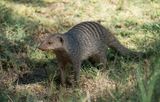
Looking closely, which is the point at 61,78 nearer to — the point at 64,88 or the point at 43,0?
the point at 64,88

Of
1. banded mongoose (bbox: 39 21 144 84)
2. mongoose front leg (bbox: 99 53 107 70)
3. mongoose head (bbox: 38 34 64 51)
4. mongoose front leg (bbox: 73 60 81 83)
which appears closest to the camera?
mongoose head (bbox: 38 34 64 51)

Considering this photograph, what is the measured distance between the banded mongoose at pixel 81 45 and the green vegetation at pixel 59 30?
0.14 metres

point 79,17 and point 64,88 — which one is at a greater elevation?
point 79,17

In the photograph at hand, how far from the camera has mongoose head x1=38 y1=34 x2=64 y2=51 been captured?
5042mm

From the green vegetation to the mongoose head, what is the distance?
397 millimetres

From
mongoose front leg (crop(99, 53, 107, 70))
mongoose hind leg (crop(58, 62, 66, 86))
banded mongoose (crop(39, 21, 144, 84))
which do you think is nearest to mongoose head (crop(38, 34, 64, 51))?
banded mongoose (crop(39, 21, 144, 84))

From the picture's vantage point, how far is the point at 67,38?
5.46 m

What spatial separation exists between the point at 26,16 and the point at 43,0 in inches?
24.9

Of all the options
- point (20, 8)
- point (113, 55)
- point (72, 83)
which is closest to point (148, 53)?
point (113, 55)

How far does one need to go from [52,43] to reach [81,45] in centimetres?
68

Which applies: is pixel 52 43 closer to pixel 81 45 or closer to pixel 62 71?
pixel 62 71

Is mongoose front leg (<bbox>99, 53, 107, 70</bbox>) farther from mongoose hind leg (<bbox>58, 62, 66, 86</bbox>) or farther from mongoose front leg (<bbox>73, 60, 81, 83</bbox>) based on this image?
mongoose hind leg (<bbox>58, 62, 66, 86</bbox>)

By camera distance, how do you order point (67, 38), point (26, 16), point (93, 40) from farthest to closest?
point (26, 16) → point (93, 40) → point (67, 38)

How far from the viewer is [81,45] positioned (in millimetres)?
5754
